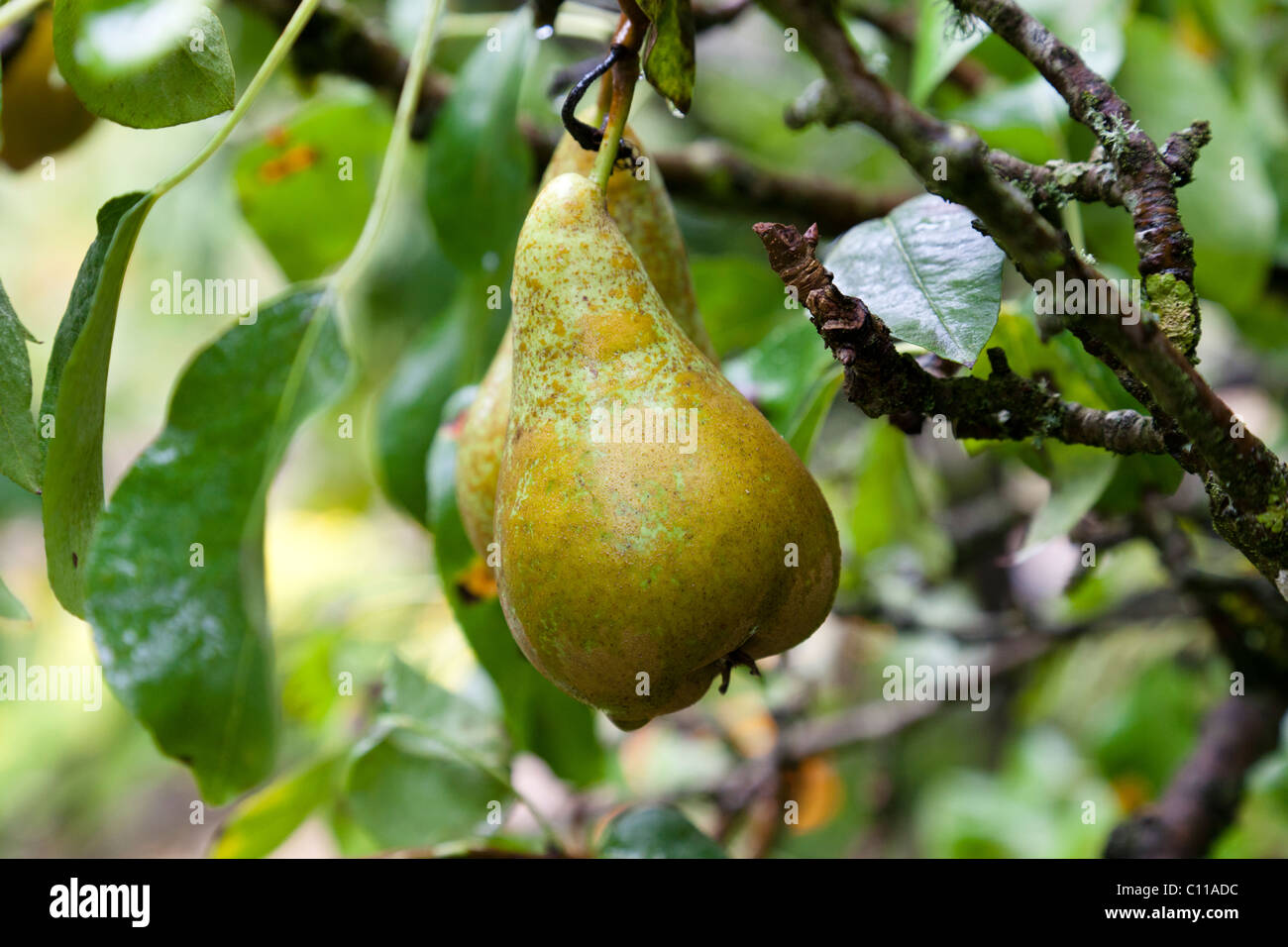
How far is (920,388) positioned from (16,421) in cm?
46

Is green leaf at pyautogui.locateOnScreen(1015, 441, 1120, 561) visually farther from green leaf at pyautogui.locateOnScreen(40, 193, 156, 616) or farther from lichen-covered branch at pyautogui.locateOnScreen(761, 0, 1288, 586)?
green leaf at pyautogui.locateOnScreen(40, 193, 156, 616)

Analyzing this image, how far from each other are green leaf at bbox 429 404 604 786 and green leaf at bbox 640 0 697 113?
334mm

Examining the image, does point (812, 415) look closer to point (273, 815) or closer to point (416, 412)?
point (416, 412)

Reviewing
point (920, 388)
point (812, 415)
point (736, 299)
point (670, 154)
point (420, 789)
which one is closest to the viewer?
point (920, 388)

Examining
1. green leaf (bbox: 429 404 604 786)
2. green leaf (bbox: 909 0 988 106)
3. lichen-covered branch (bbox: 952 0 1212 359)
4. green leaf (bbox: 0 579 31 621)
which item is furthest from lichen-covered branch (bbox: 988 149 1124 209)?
green leaf (bbox: 0 579 31 621)

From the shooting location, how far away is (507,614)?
1.71 feet

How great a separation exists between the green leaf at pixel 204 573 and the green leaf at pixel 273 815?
24 cm

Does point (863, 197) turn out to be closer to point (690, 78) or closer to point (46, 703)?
point (690, 78)

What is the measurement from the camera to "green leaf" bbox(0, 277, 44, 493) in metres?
0.54

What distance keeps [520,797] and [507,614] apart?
385 mm

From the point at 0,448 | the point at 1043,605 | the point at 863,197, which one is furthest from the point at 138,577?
the point at 1043,605

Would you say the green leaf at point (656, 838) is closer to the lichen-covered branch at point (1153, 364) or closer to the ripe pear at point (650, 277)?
the ripe pear at point (650, 277)

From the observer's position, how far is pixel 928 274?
0.55m

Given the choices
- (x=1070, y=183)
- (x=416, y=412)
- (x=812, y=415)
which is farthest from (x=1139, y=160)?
(x=416, y=412)
